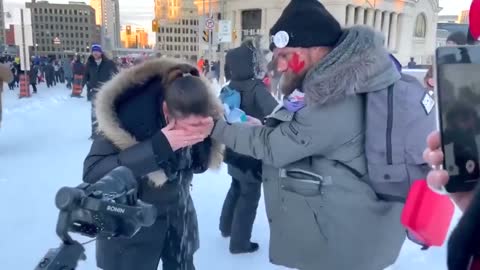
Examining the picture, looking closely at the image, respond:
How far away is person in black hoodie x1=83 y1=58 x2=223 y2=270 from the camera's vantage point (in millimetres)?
1805

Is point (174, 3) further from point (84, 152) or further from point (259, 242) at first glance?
point (259, 242)

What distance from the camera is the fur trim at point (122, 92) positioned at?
1855 mm

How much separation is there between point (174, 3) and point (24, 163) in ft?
78.8

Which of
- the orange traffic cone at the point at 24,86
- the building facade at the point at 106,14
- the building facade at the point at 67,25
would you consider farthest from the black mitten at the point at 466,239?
the building facade at the point at 67,25

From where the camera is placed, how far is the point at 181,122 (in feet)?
5.96

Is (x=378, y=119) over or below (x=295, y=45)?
below

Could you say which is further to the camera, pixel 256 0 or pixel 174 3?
pixel 256 0

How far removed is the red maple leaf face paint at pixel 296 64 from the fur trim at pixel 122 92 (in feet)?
1.23

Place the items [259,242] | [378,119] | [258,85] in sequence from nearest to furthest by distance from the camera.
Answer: [378,119] → [258,85] → [259,242]

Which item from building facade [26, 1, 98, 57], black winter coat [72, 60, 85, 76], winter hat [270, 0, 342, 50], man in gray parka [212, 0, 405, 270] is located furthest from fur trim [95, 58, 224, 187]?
building facade [26, 1, 98, 57]

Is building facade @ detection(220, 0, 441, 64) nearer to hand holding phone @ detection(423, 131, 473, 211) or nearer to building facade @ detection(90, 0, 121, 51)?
hand holding phone @ detection(423, 131, 473, 211)

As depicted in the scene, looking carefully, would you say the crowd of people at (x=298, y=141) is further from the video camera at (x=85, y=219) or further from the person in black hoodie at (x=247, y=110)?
the person in black hoodie at (x=247, y=110)

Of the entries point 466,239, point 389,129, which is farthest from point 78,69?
point 466,239

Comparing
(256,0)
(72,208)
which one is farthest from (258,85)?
(256,0)
